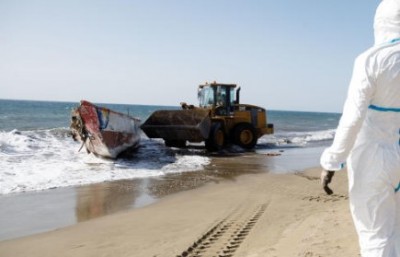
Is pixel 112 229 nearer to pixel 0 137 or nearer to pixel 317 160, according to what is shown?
pixel 317 160

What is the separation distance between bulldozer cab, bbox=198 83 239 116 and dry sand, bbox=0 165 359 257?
9474 millimetres

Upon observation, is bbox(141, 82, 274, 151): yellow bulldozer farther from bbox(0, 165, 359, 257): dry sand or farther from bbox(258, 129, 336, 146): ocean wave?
bbox(0, 165, 359, 257): dry sand

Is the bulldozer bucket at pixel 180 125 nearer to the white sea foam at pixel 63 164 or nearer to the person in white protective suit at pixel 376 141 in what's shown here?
the white sea foam at pixel 63 164

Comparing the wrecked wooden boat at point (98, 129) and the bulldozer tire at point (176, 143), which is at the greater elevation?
the wrecked wooden boat at point (98, 129)

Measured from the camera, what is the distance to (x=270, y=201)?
7.02 meters

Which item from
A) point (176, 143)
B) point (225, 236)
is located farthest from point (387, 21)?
point (176, 143)

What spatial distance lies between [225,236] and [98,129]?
815 cm

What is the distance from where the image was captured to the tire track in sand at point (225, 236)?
14.2 ft

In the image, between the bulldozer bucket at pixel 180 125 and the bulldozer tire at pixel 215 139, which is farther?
the bulldozer tire at pixel 215 139

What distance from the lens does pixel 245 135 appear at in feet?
56.0

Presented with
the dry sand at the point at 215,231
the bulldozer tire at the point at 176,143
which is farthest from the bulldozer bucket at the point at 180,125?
the dry sand at the point at 215,231

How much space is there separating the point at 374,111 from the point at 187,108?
14.3 meters

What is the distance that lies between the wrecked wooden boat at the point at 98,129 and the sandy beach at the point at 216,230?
5.20 metres

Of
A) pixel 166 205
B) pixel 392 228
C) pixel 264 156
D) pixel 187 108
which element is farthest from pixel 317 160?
pixel 392 228
